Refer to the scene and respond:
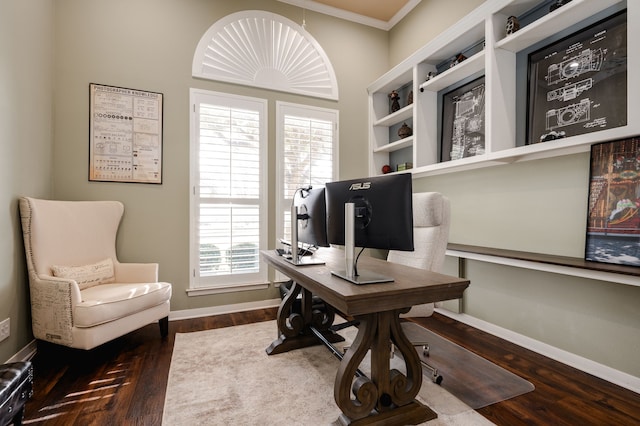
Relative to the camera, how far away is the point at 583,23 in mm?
2074

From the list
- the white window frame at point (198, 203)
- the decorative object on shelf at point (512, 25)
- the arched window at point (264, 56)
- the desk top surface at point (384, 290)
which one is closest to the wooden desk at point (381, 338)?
the desk top surface at point (384, 290)

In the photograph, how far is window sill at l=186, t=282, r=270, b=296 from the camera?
10.3 feet

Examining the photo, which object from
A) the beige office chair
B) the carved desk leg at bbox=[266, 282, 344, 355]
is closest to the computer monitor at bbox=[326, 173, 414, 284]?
the beige office chair

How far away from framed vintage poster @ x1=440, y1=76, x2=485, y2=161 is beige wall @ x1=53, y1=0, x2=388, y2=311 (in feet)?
5.79

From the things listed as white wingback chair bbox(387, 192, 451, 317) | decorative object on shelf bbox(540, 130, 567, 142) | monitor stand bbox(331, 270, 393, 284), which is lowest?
monitor stand bbox(331, 270, 393, 284)

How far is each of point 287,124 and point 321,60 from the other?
3.23 feet

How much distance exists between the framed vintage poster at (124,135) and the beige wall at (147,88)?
0.21ft

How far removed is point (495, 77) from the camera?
7.94 feet

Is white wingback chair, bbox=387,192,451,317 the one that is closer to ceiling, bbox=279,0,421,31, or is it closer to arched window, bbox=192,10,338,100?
arched window, bbox=192,10,338,100

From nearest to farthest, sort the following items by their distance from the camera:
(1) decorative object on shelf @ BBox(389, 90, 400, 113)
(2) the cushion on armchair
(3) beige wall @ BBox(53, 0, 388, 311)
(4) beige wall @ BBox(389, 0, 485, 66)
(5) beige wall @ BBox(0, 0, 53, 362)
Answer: (5) beige wall @ BBox(0, 0, 53, 362), (2) the cushion on armchair, (3) beige wall @ BBox(53, 0, 388, 311), (4) beige wall @ BBox(389, 0, 485, 66), (1) decorative object on shelf @ BBox(389, 90, 400, 113)

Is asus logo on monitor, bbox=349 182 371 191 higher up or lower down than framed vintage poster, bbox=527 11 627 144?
lower down

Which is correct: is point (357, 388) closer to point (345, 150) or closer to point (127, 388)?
point (127, 388)

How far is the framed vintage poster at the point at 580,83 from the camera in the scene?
188 centimetres

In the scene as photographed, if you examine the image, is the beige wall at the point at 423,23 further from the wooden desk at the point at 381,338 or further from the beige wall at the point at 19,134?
the beige wall at the point at 19,134
